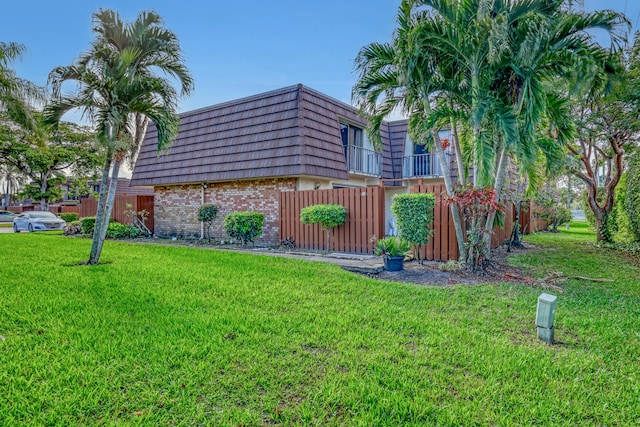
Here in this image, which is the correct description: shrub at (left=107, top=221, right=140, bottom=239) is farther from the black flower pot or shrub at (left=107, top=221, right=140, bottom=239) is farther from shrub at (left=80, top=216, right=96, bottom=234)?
the black flower pot

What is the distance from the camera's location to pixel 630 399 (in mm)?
2670

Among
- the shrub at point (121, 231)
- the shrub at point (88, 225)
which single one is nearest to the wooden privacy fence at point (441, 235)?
the shrub at point (121, 231)

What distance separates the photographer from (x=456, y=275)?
7.05 m

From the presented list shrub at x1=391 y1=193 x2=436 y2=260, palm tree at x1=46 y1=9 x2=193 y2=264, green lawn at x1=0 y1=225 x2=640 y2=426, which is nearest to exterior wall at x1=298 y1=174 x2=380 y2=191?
shrub at x1=391 y1=193 x2=436 y2=260

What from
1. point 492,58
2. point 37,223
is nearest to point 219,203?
point 492,58

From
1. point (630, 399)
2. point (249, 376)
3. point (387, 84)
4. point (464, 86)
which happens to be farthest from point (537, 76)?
point (249, 376)

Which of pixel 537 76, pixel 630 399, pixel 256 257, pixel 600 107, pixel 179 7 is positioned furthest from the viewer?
pixel 600 107

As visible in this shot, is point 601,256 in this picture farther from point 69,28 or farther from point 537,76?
point 69,28

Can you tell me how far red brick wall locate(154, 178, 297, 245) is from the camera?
40.4 ft

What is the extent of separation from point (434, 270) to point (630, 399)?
4792 millimetres

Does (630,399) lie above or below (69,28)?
below

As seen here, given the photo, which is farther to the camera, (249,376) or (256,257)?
(256,257)

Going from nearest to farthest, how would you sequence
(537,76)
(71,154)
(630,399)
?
(630,399) < (537,76) < (71,154)

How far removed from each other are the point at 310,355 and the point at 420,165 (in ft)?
45.2
